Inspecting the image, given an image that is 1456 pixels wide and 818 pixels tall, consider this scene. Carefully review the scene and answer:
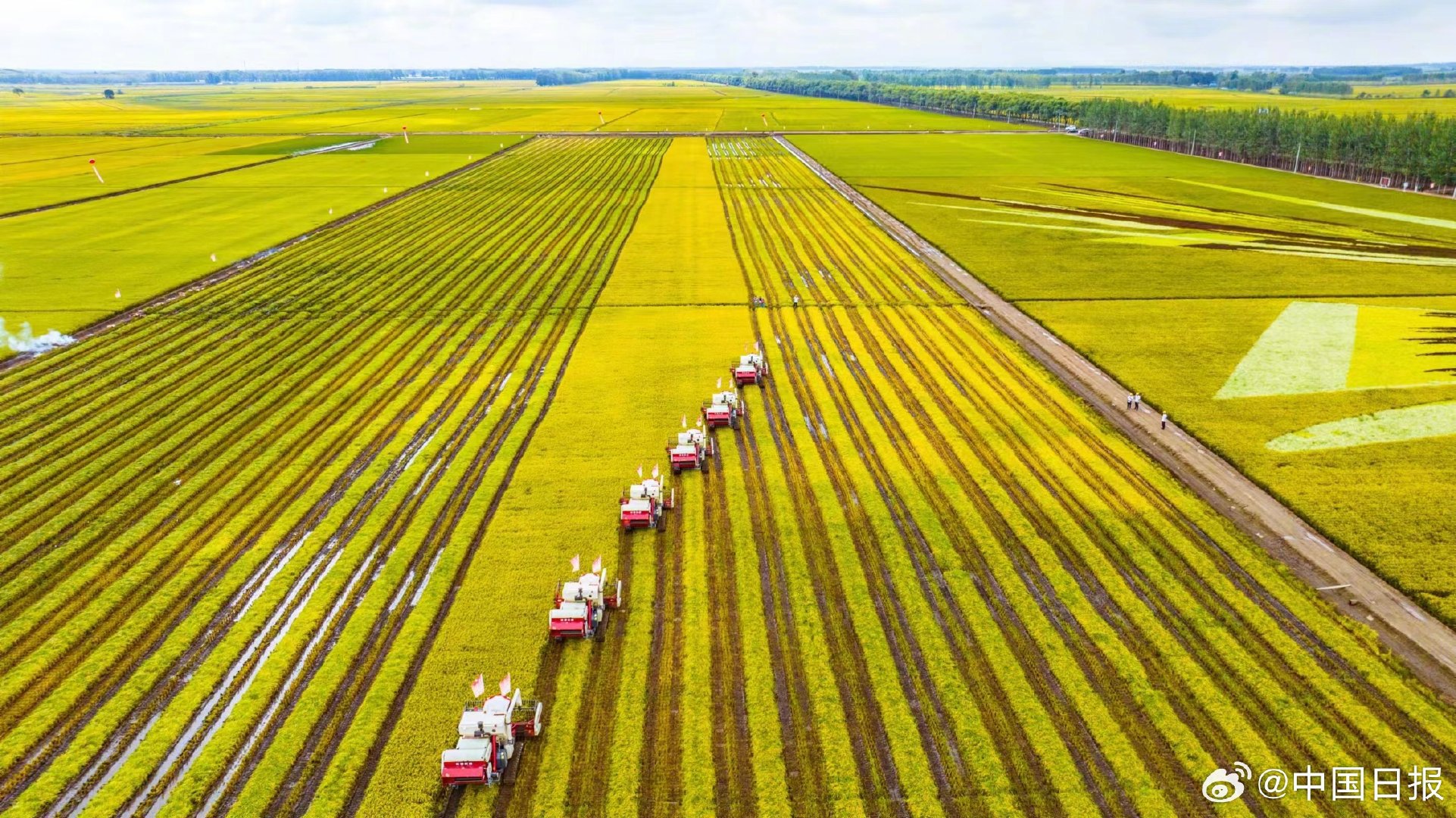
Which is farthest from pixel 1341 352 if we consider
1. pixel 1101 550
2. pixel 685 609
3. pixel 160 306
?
pixel 160 306

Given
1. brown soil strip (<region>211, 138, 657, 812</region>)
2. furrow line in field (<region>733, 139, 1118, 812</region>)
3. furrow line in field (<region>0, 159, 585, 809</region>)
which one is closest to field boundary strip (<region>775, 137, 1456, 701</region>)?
furrow line in field (<region>733, 139, 1118, 812</region>)

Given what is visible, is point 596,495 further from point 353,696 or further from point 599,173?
point 599,173

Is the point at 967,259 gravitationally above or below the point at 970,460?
above

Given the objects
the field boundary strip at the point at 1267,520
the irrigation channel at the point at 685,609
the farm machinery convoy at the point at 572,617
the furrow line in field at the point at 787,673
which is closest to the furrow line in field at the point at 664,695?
the irrigation channel at the point at 685,609

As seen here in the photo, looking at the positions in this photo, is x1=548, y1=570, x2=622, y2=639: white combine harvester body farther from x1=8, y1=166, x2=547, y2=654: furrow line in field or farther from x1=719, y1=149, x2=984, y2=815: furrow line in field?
x1=8, y1=166, x2=547, y2=654: furrow line in field

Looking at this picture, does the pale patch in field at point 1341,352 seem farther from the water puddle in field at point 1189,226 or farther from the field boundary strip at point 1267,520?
the water puddle in field at point 1189,226

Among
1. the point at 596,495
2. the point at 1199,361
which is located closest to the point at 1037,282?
the point at 1199,361
